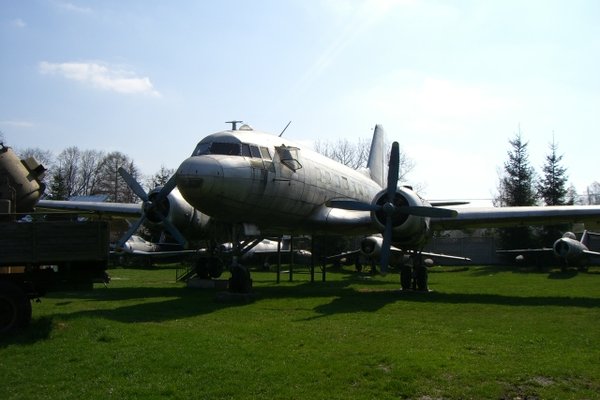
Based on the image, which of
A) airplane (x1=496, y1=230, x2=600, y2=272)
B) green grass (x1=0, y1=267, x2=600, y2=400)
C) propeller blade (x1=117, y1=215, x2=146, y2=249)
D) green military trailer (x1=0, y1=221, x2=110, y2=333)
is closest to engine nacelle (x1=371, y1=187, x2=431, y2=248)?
green grass (x1=0, y1=267, x2=600, y2=400)

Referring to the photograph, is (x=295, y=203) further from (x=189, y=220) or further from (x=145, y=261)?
(x=145, y=261)

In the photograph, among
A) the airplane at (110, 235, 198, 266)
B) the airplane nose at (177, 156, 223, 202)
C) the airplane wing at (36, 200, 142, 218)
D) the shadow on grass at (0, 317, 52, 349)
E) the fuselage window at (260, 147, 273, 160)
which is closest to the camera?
the shadow on grass at (0, 317, 52, 349)

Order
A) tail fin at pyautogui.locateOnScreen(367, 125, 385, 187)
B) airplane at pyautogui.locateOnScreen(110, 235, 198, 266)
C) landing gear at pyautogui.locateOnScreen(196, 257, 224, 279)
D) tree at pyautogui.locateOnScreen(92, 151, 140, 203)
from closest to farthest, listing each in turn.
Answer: landing gear at pyautogui.locateOnScreen(196, 257, 224, 279)
tail fin at pyautogui.locateOnScreen(367, 125, 385, 187)
airplane at pyautogui.locateOnScreen(110, 235, 198, 266)
tree at pyautogui.locateOnScreen(92, 151, 140, 203)

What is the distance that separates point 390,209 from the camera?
15664mm

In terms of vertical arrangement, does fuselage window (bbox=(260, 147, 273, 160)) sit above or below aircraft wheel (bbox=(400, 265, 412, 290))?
above

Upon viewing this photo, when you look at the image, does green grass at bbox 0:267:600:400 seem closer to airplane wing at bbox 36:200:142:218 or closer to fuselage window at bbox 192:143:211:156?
fuselage window at bbox 192:143:211:156

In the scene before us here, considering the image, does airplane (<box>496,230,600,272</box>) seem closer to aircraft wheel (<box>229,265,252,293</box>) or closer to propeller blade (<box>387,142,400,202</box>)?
propeller blade (<box>387,142,400,202</box>)

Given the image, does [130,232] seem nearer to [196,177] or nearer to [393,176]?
[196,177]

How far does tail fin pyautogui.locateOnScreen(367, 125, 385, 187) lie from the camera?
28.6m

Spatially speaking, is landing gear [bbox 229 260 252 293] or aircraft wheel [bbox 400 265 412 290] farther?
aircraft wheel [bbox 400 265 412 290]

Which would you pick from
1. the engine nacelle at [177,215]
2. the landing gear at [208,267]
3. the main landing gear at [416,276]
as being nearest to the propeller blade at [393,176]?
the main landing gear at [416,276]

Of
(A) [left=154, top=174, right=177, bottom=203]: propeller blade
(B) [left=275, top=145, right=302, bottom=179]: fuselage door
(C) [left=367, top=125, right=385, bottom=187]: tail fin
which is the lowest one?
(A) [left=154, top=174, right=177, bottom=203]: propeller blade

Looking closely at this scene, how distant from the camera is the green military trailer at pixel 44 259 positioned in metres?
8.72

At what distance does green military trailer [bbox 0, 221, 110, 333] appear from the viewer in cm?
872
